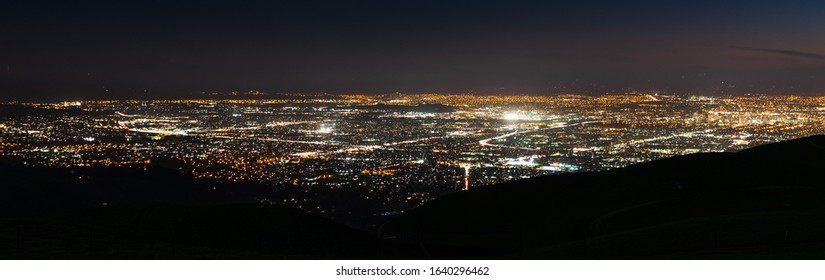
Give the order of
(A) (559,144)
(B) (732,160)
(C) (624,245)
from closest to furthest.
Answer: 1. (C) (624,245)
2. (B) (732,160)
3. (A) (559,144)

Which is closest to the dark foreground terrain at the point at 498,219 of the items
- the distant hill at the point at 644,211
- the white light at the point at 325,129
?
the distant hill at the point at 644,211

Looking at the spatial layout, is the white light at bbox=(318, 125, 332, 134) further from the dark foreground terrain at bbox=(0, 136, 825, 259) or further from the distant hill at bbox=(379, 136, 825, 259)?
the distant hill at bbox=(379, 136, 825, 259)

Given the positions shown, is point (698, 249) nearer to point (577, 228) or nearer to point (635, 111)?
point (577, 228)

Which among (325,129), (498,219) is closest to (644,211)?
(498,219)

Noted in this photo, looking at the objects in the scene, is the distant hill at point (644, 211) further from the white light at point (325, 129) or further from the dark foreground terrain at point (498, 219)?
the white light at point (325, 129)
